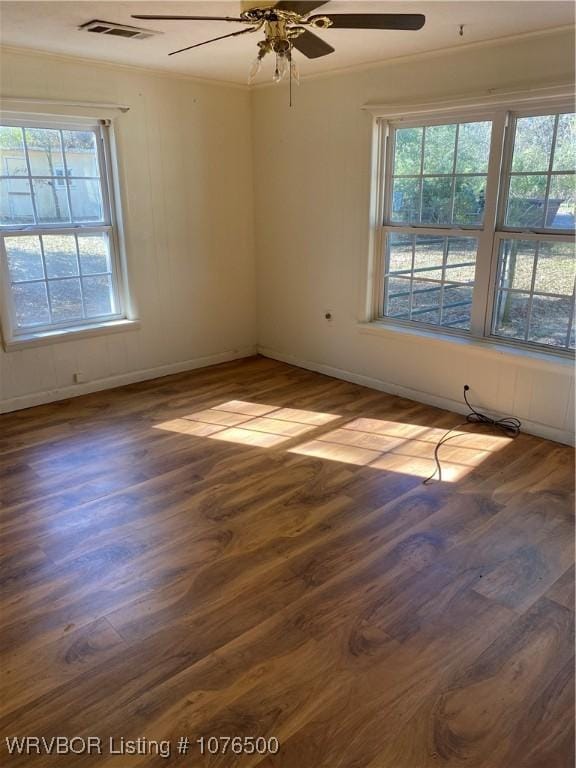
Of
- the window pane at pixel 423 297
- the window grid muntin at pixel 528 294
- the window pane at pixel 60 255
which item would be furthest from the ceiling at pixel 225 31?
the window pane at pixel 423 297

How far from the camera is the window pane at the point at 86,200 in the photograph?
4.30m

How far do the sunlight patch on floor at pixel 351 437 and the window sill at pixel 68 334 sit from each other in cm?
108

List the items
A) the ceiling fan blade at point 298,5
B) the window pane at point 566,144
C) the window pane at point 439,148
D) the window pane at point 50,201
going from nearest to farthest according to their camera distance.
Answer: the ceiling fan blade at point 298,5, the window pane at point 566,144, the window pane at point 439,148, the window pane at point 50,201

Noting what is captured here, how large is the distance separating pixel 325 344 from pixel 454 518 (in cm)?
249

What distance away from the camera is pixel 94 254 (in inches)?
177

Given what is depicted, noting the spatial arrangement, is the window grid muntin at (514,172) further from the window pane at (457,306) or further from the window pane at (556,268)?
the window pane at (457,306)

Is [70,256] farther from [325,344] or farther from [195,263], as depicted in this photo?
[325,344]

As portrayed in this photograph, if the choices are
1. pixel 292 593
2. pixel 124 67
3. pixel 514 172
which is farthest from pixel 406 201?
pixel 292 593

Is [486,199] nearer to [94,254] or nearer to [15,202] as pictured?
[94,254]

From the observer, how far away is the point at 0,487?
10.4 ft

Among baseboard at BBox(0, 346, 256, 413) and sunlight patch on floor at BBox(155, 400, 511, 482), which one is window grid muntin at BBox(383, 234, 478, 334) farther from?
baseboard at BBox(0, 346, 256, 413)

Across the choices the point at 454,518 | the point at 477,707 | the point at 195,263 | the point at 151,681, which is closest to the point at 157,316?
the point at 195,263

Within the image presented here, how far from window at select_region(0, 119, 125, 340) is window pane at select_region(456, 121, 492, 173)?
2.67 metres

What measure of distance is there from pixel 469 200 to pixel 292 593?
9.58ft
